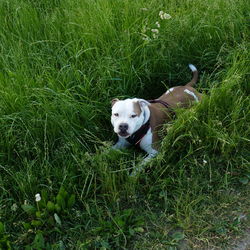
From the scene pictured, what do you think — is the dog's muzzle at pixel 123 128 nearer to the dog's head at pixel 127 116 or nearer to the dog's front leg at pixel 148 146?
the dog's head at pixel 127 116

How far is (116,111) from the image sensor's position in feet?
8.73

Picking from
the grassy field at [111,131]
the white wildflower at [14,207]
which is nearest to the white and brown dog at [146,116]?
the grassy field at [111,131]

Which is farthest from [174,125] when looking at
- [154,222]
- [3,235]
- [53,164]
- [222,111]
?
[3,235]

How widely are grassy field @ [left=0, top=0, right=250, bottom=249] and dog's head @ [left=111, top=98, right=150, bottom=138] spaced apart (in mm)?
137

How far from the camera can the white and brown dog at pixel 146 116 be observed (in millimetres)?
2646

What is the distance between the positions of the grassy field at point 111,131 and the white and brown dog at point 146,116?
0.11m

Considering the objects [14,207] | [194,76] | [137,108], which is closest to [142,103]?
[137,108]

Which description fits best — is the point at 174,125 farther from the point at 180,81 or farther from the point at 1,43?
the point at 1,43

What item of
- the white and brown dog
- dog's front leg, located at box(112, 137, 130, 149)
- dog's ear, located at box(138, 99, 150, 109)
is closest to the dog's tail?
the white and brown dog

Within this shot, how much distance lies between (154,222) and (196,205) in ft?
0.98

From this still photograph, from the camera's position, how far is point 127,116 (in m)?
2.65

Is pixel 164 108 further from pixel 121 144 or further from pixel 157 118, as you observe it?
pixel 121 144

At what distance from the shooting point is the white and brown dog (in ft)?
8.68

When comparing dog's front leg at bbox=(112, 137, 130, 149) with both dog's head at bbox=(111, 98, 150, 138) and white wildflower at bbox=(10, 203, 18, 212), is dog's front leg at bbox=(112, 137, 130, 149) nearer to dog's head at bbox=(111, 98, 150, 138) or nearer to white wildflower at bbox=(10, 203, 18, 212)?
dog's head at bbox=(111, 98, 150, 138)
